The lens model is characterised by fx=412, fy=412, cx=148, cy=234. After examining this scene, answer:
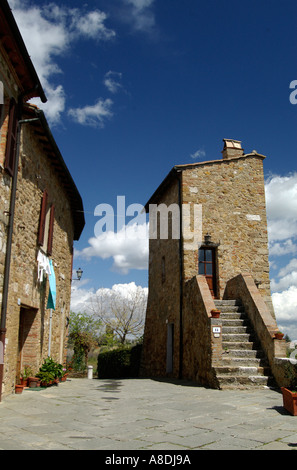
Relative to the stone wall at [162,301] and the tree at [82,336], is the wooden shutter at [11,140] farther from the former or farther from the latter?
the tree at [82,336]

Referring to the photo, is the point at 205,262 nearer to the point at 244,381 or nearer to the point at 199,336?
the point at 199,336

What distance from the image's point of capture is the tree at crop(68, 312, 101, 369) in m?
24.0

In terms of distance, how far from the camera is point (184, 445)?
4.09 m

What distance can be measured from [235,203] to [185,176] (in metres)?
1.93

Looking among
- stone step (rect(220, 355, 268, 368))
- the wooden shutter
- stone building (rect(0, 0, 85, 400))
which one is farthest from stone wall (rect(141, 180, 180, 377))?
the wooden shutter

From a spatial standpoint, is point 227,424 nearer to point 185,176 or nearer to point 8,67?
point 8,67

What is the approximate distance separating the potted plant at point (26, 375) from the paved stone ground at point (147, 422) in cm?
39

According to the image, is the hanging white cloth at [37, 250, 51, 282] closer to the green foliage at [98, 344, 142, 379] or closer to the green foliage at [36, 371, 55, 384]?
the green foliage at [36, 371, 55, 384]

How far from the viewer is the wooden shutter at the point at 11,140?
6.67m

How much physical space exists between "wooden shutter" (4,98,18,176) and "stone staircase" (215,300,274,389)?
5.95m

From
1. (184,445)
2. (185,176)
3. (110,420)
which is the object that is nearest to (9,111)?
(110,420)

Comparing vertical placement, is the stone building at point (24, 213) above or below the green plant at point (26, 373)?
above

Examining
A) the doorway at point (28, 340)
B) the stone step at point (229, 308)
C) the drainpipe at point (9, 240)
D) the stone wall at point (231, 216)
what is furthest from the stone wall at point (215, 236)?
the drainpipe at point (9, 240)

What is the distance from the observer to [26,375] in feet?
27.8
